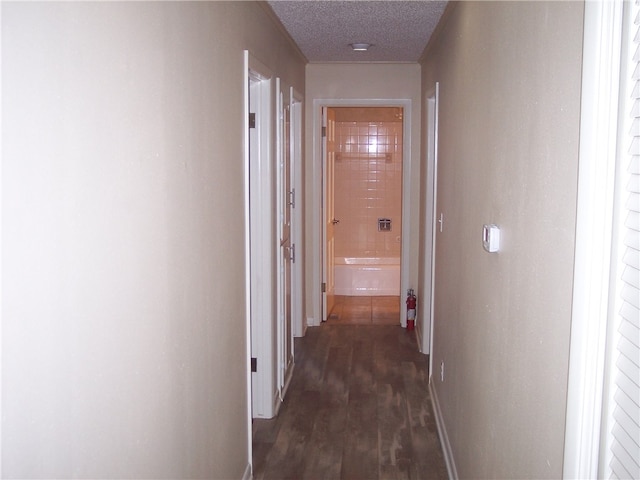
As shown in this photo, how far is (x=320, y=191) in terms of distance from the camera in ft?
19.9

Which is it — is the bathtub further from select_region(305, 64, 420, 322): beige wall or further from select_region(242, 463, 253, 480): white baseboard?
select_region(242, 463, 253, 480): white baseboard

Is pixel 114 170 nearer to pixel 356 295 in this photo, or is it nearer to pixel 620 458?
pixel 620 458

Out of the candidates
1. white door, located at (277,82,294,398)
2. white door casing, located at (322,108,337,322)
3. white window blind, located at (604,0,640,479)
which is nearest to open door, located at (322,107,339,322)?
white door casing, located at (322,108,337,322)

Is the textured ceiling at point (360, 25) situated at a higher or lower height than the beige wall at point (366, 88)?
higher

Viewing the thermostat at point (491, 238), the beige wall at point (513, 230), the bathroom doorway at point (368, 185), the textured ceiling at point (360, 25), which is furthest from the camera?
the bathroom doorway at point (368, 185)

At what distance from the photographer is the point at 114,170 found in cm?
153

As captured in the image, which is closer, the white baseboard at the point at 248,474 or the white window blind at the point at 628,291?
the white window blind at the point at 628,291

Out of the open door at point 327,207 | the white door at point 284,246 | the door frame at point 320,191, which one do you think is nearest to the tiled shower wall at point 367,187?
the open door at point 327,207

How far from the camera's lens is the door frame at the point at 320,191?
5902 mm

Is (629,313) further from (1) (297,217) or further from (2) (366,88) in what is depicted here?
(2) (366,88)

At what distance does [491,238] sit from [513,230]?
232 mm

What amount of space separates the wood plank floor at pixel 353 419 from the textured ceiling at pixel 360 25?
2431mm

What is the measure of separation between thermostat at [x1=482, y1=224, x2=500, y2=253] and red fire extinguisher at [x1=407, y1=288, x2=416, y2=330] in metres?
3.70

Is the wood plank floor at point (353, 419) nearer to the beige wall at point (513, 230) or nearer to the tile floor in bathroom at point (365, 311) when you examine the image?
the beige wall at point (513, 230)
